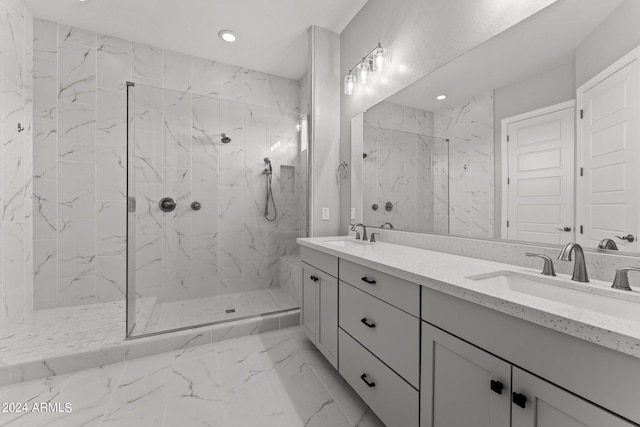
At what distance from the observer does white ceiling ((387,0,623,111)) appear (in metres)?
0.97

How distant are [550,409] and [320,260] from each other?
4.06 ft

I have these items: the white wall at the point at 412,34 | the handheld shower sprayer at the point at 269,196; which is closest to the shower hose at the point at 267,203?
the handheld shower sprayer at the point at 269,196

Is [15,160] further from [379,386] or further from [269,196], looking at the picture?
[379,386]

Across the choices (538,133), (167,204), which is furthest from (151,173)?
(538,133)

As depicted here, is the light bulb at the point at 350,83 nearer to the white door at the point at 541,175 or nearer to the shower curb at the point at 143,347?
the white door at the point at 541,175

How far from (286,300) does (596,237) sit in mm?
2301

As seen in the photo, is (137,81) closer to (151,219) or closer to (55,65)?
(55,65)

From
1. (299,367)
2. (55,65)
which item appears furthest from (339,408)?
(55,65)

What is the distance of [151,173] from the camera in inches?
90.6

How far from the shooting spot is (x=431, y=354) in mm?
895

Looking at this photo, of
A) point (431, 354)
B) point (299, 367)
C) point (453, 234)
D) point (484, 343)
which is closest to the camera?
point (484, 343)

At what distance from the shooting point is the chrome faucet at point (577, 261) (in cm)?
85

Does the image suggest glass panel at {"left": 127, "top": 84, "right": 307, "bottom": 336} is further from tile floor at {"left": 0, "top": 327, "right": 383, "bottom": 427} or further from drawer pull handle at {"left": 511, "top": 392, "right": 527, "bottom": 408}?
drawer pull handle at {"left": 511, "top": 392, "right": 527, "bottom": 408}

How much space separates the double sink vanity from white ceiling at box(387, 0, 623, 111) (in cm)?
88
